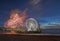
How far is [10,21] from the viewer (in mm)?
2848

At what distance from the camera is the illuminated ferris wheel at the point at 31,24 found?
108 inches

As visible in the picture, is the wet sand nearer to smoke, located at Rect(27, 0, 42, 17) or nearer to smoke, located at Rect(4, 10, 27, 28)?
smoke, located at Rect(4, 10, 27, 28)

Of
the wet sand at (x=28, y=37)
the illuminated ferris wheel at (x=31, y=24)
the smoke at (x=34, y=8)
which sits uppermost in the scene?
the smoke at (x=34, y=8)

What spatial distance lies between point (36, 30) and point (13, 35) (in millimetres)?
398

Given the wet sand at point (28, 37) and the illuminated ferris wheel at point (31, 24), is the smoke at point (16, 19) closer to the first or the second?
the illuminated ferris wheel at point (31, 24)

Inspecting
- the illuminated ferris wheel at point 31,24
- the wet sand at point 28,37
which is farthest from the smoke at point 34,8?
the wet sand at point 28,37

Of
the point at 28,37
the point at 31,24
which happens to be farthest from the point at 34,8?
the point at 28,37

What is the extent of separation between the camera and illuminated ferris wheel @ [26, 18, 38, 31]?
2.73 metres

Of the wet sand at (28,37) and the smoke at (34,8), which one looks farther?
the smoke at (34,8)

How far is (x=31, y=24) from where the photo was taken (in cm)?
275

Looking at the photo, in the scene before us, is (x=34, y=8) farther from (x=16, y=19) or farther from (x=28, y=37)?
(x=28, y=37)

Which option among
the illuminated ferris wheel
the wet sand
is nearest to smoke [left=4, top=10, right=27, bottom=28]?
the illuminated ferris wheel

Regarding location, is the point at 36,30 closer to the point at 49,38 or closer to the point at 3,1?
the point at 49,38

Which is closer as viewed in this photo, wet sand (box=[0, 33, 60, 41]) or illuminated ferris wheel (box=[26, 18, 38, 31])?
wet sand (box=[0, 33, 60, 41])
